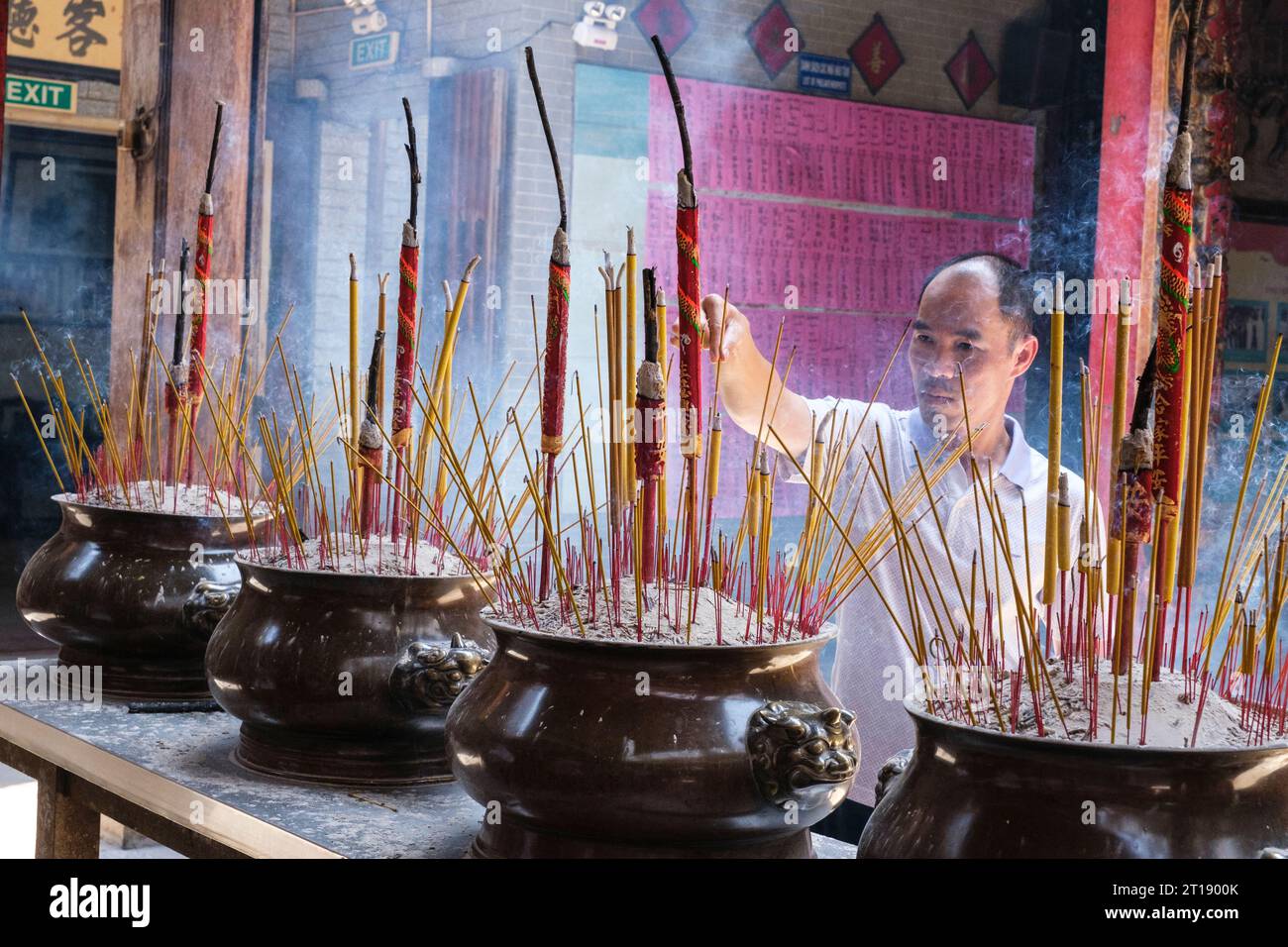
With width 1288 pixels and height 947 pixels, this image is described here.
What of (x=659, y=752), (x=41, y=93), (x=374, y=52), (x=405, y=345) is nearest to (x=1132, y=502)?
(x=659, y=752)

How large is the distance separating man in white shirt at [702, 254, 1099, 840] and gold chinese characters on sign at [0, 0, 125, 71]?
165 cm

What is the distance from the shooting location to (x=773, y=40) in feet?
8.57

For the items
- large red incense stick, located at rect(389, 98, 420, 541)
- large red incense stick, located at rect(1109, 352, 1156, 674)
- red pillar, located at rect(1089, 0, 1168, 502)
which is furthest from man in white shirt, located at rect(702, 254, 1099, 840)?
large red incense stick, located at rect(1109, 352, 1156, 674)

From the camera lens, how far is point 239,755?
126 centimetres

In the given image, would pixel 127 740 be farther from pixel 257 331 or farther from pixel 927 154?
pixel 927 154

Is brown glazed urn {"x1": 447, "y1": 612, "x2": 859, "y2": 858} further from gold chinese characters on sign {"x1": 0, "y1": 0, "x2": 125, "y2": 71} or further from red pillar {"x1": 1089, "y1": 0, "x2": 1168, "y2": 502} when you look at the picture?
gold chinese characters on sign {"x1": 0, "y1": 0, "x2": 125, "y2": 71}

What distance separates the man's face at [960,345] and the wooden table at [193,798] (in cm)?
78

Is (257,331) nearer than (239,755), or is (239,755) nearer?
(239,755)

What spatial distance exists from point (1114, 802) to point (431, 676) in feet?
2.07

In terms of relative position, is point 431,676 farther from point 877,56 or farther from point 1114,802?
point 877,56

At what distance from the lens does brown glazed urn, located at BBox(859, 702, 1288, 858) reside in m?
0.66

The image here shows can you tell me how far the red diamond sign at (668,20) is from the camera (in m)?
2.60

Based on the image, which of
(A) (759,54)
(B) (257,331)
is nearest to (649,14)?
(A) (759,54)
